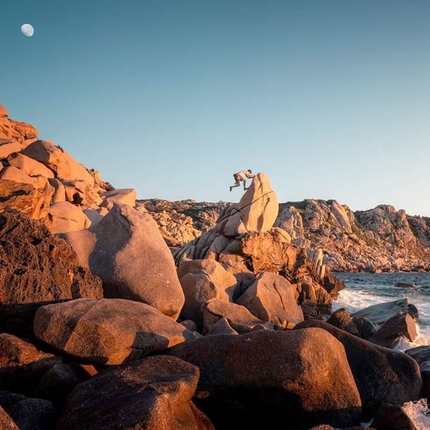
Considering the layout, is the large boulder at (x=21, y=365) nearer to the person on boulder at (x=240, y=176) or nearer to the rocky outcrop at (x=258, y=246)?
the rocky outcrop at (x=258, y=246)

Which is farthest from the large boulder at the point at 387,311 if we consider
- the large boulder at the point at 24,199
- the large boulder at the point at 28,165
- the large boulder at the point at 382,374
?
the large boulder at the point at 28,165

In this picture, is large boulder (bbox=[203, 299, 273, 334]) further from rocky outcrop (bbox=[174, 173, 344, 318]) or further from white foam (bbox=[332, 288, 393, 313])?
white foam (bbox=[332, 288, 393, 313])

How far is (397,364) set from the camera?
8.92 meters

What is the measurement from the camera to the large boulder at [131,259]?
1097 centimetres

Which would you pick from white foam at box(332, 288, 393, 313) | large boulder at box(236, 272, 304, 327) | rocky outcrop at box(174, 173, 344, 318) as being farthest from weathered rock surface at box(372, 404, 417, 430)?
white foam at box(332, 288, 393, 313)

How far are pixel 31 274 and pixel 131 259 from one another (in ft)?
9.51

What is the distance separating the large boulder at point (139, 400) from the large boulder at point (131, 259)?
14.4ft

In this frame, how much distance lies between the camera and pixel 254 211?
3142cm

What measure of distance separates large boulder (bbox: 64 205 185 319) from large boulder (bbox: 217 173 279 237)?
18673mm

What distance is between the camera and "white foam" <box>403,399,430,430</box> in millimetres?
7938

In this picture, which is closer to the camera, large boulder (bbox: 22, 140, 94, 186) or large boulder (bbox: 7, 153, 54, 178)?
large boulder (bbox: 7, 153, 54, 178)

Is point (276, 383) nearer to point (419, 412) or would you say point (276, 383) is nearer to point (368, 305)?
point (419, 412)

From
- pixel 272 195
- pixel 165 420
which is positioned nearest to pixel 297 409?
pixel 165 420

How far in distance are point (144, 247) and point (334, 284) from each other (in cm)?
3059
